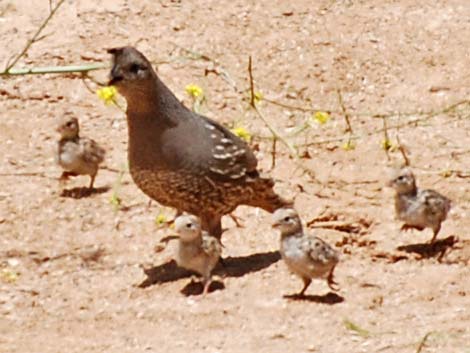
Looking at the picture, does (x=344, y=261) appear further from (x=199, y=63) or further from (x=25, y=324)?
(x=199, y=63)

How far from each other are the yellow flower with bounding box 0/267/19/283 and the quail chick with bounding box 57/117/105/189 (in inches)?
47.6

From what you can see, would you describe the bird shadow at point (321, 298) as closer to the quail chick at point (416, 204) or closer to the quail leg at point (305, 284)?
the quail leg at point (305, 284)

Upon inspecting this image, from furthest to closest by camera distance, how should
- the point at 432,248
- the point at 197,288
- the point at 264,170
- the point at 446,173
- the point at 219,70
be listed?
the point at 219,70, the point at 264,170, the point at 446,173, the point at 432,248, the point at 197,288

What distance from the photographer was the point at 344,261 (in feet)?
30.2

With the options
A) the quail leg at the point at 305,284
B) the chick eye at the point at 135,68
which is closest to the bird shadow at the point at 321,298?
the quail leg at the point at 305,284

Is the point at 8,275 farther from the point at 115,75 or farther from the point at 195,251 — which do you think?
the point at 115,75

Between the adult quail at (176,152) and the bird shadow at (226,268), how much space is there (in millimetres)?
191

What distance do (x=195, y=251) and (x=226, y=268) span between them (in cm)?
45

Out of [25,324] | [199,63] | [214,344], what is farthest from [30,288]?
[199,63]

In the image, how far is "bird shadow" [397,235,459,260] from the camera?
934 cm

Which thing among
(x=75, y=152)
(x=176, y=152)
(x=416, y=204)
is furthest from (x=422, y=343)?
(x=75, y=152)

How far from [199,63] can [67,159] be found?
2146 millimetres

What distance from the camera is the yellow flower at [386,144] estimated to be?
1077cm

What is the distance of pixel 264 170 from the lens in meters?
10.6
